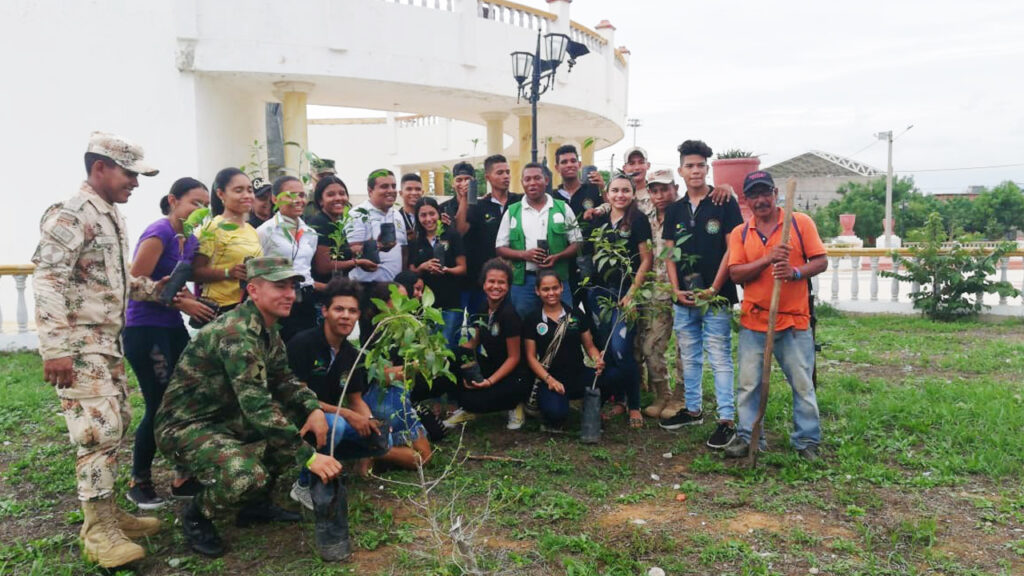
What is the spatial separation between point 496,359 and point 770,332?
6.05 feet

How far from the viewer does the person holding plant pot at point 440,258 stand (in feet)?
17.9

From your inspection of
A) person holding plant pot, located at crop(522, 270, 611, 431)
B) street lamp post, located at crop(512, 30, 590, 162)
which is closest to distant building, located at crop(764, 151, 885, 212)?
street lamp post, located at crop(512, 30, 590, 162)

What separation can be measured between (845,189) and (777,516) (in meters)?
44.6

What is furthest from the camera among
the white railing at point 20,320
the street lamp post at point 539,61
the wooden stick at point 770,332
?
the street lamp post at point 539,61

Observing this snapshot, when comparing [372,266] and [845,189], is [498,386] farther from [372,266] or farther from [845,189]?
[845,189]

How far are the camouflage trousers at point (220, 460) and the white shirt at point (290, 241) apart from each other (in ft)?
4.06

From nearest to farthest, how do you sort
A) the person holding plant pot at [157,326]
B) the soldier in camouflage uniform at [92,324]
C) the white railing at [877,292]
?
the soldier in camouflage uniform at [92,324] → the person holding plant pot at [157,326] → the white railing at [877,292]

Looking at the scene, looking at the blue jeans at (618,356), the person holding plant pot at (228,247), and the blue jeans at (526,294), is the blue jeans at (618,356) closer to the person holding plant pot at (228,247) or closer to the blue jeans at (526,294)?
the blue jeans at (526,294)

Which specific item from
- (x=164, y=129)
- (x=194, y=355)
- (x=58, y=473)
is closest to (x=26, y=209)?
(x=164, y=129)

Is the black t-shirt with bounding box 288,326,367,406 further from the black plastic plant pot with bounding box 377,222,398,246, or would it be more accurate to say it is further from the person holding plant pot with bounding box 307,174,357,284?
the black plastic plant pot with bounding box 377,222,398,246

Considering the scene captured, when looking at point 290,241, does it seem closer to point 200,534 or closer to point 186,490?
point 186,490

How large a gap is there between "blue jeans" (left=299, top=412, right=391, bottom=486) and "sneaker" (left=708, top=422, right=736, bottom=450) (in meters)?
2.07

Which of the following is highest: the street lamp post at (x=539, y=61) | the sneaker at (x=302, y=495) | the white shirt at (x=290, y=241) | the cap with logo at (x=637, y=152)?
the street lamp post at (x=539, y=61)

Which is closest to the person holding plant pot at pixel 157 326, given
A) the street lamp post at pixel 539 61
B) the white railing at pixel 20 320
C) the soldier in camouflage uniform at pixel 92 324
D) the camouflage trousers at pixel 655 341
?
the soldier in camouflage uniform at pixel 92 324
